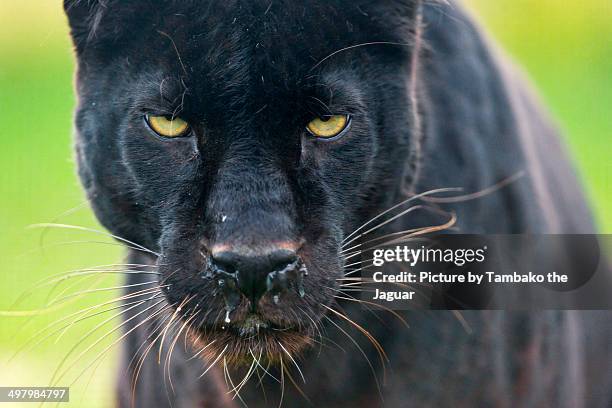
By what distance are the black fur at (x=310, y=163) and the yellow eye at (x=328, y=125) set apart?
0.06 ft

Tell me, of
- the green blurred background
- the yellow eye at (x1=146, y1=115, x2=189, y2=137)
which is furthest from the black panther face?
the green blurred background

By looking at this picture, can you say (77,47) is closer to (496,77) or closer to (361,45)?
(361,45)

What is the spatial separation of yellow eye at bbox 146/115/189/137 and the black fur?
0.01 m

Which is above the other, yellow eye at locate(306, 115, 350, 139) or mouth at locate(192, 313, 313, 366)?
yellow eye at locate(306, 115, 350, 139)

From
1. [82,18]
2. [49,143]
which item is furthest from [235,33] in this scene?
[49,143]

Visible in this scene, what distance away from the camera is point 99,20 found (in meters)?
1.46

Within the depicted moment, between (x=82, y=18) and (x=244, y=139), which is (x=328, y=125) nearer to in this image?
(x=244, y=139)

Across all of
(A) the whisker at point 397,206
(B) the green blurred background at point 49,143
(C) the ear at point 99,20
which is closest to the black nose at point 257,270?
(A) the whisker at point 397,206

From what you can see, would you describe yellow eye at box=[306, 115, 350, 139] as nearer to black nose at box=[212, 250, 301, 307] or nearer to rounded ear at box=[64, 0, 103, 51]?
black nose at box=[212, 250, 301, 307]

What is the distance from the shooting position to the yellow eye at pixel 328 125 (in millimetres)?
1412

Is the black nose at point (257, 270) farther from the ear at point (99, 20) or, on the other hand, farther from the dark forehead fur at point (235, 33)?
the ear at point (99, 20)

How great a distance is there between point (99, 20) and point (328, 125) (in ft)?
1.50

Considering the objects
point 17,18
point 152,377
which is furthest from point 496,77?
point 17,18

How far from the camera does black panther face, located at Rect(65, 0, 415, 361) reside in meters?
1.33
